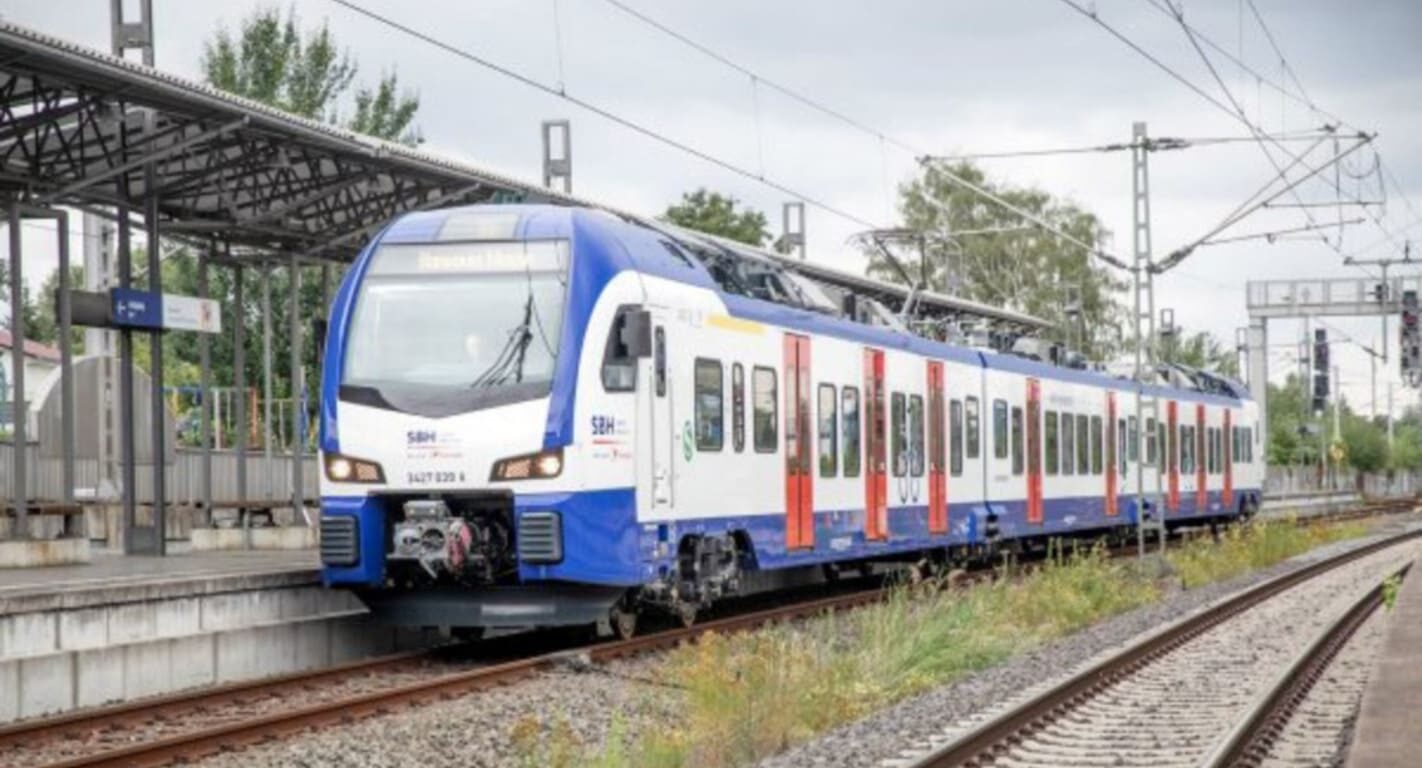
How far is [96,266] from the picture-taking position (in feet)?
120

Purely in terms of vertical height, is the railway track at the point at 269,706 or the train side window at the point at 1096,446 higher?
the train side window at the point at 1096,446

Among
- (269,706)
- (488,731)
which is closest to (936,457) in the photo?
(269,706)

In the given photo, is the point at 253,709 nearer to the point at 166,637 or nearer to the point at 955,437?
the point at 166,637

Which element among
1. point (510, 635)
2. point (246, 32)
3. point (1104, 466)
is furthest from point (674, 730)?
point (246, 32)

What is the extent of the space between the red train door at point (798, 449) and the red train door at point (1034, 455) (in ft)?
34.1

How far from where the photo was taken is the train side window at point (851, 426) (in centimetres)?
2336

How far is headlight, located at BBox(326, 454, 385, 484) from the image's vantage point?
17234 mm

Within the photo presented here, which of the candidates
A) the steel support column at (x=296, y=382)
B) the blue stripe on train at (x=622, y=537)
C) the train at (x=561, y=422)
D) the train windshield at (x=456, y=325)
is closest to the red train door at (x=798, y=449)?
the train at (x=561, y=422)

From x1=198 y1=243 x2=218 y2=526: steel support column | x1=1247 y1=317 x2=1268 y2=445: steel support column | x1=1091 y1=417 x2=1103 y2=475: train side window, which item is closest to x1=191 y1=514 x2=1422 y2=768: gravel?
x1=198 y1=243 x2=218 y2=526: steel support column

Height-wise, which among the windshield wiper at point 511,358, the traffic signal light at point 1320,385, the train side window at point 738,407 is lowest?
the train side window at point 738,407

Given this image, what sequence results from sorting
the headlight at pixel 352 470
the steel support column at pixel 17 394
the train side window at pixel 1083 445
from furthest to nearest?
1. the train side window at pixel 1083 445
2. the steel support column at pixel 17 394
3. the headlight at pixel 352 470

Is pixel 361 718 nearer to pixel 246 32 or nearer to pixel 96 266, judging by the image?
pixel 96 266

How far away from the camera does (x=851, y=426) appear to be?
2358cm

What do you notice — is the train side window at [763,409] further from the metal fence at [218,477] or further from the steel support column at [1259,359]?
the steel support column at [1259,359]
